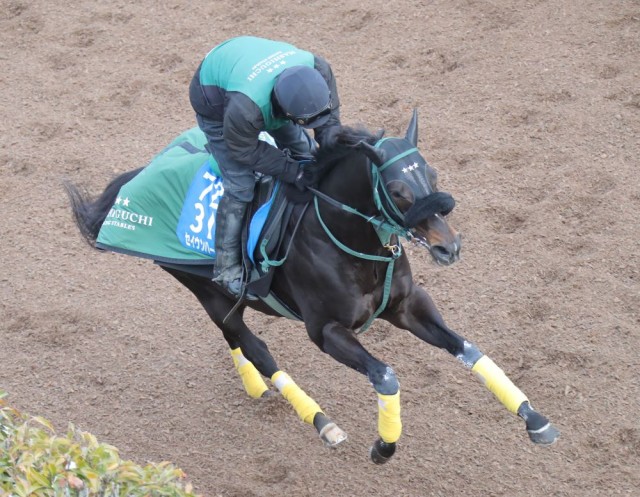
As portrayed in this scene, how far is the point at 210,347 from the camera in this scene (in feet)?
19.5

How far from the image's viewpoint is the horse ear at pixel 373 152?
3912 millimetres

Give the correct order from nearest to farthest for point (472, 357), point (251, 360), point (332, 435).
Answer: point (472, 357)
point (332, 435)
point (251, 360)

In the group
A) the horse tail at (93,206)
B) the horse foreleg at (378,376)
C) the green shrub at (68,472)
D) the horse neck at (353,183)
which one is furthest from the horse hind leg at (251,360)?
the green shrub at (68,472)

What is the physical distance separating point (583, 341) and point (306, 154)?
1.97 meters

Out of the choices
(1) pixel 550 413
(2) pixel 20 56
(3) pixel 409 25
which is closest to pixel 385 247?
(1) pixel 550 413

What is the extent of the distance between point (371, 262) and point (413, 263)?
6.15 feet

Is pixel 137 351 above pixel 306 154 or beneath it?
beneath

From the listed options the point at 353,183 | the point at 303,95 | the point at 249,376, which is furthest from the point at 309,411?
the point at 303,95

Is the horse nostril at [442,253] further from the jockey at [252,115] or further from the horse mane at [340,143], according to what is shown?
the jockey at [252,115]

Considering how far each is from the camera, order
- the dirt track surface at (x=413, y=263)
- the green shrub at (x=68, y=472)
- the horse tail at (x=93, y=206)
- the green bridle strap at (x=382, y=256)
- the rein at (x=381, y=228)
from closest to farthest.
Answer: the green shrub at (x=68, y=472), the rein at (x=381, y=228), the green bridle strap at (x=382, y=256), the dirt track surface at (x=413, y=263), the horse tail at (x=93, y=206)

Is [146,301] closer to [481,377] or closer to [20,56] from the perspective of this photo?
[481,377]

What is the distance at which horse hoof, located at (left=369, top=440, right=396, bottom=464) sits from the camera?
14.6 feet

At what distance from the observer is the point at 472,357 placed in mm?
4438

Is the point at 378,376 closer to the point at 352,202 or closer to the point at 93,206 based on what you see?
the point at 352,202
